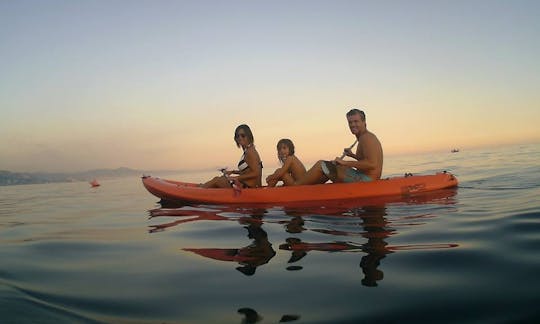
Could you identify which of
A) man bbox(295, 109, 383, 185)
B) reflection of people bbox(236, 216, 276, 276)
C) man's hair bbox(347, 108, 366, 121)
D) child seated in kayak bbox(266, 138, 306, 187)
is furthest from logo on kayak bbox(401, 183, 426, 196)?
reflection of people bbox(236, 216, 276, 276)

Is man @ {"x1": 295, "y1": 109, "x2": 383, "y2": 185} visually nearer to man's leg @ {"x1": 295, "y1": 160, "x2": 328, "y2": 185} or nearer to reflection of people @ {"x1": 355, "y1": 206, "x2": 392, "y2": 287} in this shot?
man's leg @ {"x1": 295, "y1": 160, "x2": 328, "y2": 185}

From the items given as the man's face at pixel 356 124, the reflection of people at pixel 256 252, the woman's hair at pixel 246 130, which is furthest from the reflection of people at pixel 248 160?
the reflection of people at pixel 256 252

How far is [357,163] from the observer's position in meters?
7.69

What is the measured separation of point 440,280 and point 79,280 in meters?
2.88

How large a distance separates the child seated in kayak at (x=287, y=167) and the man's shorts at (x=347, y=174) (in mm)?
518

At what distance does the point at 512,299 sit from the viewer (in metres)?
2.08

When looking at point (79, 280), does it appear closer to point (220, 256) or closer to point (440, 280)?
point (220, 256)

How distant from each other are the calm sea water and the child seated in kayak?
2.77 meters

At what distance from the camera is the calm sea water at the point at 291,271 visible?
213cm

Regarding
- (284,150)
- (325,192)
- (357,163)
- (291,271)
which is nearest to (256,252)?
(291,271)

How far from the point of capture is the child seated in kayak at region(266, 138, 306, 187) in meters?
8.38

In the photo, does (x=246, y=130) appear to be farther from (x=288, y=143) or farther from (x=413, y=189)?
(x=413, y=189)

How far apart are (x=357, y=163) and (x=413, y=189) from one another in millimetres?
1621

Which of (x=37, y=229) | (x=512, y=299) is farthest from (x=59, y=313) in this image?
(x=37, y=229)
